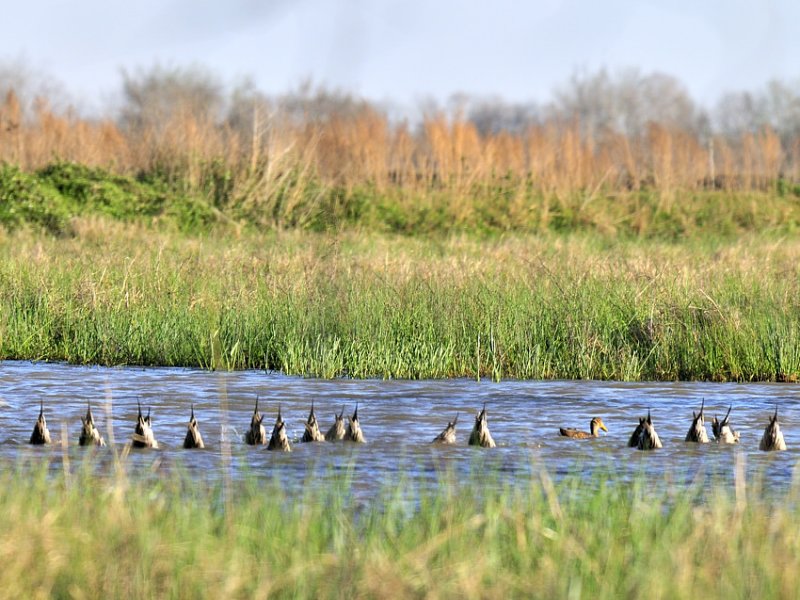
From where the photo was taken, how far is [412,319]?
412 inches

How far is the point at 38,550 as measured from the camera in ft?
13.3

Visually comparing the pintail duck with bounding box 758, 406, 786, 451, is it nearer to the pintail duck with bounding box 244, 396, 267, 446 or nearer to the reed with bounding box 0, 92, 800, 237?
the pintail duck with bounding box 244, 396, 267, 446

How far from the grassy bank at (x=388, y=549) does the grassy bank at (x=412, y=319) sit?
442 centimetres

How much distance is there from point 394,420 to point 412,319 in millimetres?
2751

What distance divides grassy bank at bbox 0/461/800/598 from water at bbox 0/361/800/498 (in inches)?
34.8

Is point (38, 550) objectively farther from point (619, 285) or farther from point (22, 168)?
point (22, 168)

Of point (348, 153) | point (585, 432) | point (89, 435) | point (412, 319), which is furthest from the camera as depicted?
point (348, 153)

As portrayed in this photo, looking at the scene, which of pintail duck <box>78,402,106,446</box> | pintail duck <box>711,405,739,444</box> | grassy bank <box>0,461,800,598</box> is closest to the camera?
grassy bank <box>0,461,800,598</box>

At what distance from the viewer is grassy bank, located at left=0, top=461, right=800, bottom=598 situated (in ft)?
12.5

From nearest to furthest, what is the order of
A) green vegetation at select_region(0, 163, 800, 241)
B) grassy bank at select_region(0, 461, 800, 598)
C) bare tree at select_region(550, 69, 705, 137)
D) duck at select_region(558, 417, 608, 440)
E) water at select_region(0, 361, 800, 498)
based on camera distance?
1. grassy bank at select_region(0, 461, 800, 598)
2. water at select_region(0, 361, 800, 498)
3. duck at select_region(558, 417, 608, 440)
4. green vegetation at select_region(0, 163, 800, 241)
5. bare tree at select_region(550, 69, 705, 137)

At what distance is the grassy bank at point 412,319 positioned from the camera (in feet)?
31.9

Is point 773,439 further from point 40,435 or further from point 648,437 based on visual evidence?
point 40,435

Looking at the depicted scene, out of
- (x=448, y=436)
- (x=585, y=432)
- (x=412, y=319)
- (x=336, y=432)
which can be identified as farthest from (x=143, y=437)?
(x=412, y=319)

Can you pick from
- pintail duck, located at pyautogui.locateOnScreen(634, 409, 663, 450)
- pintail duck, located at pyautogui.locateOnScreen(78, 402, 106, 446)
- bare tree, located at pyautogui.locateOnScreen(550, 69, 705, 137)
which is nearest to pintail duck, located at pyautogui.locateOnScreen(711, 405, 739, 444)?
pintail duck, located at pyautogui.locateOnScreen(634, 409, 663, 450)
